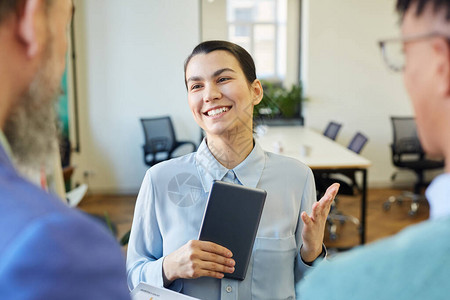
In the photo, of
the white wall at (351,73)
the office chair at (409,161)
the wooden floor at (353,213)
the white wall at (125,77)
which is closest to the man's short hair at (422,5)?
the wooden floor at (353,213)

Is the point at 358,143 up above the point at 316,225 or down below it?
below

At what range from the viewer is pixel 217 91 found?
138 cm

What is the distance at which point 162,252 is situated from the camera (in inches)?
53.9

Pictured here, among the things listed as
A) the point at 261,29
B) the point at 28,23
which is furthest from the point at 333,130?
the point at 28,23

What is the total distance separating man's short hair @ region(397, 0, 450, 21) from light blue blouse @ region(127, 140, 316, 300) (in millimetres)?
791

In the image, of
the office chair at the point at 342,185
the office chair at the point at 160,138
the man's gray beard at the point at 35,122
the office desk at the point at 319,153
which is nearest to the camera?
the man's gray beard at the point at 35,122

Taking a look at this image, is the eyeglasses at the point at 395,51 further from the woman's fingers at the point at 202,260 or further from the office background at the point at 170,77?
the office background at the point at 170,77

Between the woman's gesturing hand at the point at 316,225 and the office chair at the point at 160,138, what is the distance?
15.5 ft

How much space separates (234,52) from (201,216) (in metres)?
0.49


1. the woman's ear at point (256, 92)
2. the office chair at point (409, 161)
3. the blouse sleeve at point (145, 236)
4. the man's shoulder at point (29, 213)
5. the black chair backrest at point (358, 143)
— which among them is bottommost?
the office chair at point (409, 161)

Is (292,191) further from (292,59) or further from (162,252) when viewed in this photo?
(292,59)

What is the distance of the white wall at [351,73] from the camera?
6484 mm

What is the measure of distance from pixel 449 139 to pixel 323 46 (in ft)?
20.6

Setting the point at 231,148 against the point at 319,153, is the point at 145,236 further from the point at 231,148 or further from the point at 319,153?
the point at 319,153
